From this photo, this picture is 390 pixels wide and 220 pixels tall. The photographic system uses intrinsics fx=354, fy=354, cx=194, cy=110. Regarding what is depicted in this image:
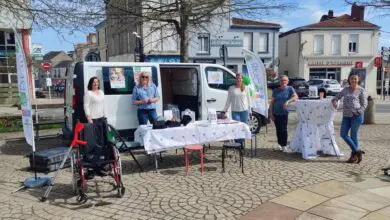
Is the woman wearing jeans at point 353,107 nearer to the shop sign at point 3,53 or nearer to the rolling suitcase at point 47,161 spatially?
the rolling suitcase at point 47,161

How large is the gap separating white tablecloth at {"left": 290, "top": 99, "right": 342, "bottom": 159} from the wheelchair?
3922 millimetres

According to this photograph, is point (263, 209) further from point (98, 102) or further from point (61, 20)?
point (61, 20)

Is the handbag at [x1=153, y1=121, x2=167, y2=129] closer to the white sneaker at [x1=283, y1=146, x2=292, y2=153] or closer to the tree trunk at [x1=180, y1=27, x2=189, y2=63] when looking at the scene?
the white sneaker at [x1=283, y1=146, x2=292, y2=153]

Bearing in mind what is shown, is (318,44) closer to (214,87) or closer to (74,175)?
(214,87)

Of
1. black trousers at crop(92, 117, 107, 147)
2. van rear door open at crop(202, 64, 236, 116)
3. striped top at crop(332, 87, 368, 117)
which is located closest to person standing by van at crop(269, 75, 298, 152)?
striped top at crop(332, 87, 368, 117)

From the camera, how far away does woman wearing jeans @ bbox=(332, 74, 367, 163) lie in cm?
656

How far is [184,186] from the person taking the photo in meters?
5.50

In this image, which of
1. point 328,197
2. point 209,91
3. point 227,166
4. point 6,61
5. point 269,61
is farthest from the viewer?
point 269,61

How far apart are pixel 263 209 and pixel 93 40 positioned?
67639 millimetres

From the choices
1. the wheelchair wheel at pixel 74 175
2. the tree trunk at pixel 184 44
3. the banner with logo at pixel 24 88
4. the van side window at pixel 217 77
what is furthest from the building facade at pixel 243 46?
the wheelchair wheel at pixel 74 175

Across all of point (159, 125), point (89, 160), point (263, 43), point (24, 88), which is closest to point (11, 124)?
point (24, 88)

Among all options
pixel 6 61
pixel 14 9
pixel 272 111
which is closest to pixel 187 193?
pixel 272 111

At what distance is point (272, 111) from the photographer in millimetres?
7691

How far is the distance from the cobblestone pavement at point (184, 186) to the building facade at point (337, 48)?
3195 centimetres
